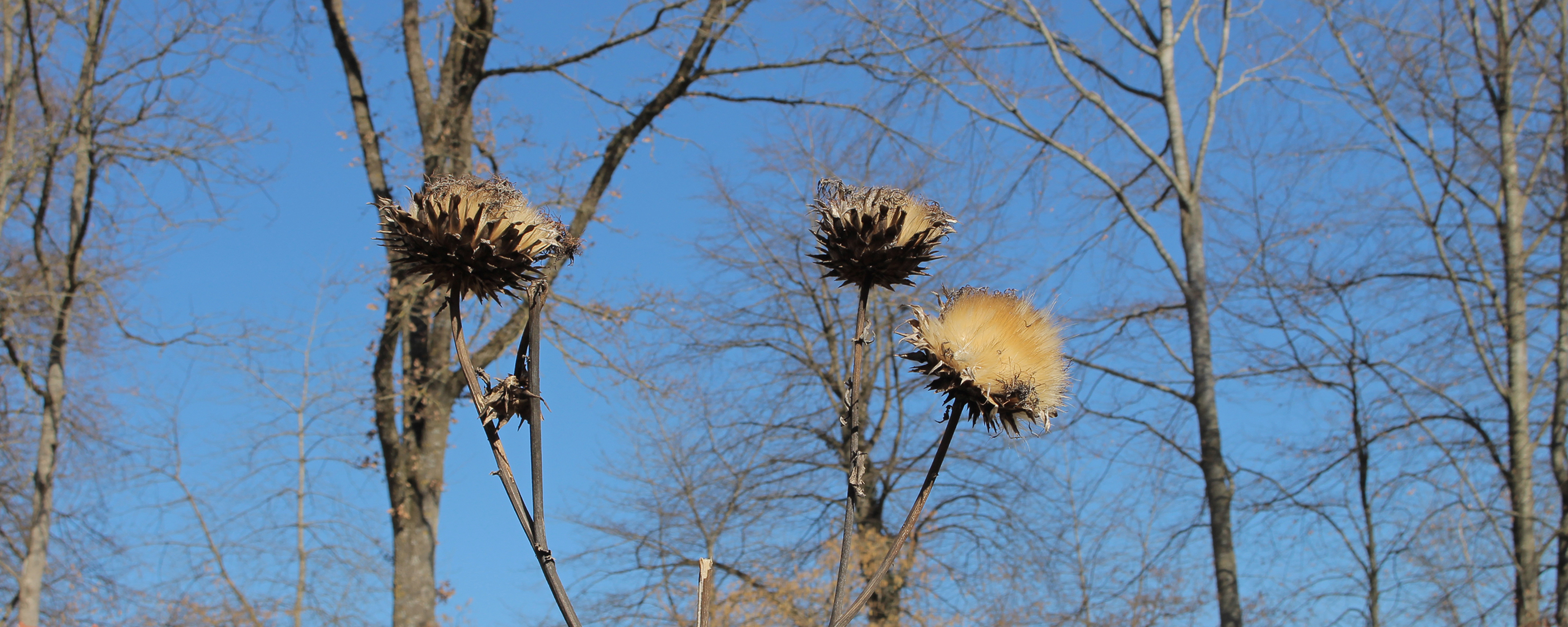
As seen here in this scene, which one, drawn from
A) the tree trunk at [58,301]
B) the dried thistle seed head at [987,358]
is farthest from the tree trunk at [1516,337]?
the tree trunk at [58,301]

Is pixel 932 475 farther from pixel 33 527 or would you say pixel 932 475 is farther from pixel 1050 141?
pixel 33 527

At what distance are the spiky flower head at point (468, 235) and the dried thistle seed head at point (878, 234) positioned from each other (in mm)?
451

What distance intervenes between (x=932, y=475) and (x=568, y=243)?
683 mm

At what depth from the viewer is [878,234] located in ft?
5.46

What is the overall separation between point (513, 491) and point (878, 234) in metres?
0.66

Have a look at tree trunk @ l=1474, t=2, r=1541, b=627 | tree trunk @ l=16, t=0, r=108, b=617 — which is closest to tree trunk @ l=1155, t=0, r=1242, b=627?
tree trunk @ l=1474, t=2, r=1541, b=627

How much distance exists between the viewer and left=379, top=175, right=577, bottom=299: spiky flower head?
1.56 m

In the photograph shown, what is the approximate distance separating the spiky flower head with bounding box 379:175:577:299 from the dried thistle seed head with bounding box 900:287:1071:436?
59 centimetres

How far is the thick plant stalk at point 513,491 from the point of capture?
138 cm

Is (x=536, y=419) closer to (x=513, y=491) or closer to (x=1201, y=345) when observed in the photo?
(x=513, y=491)

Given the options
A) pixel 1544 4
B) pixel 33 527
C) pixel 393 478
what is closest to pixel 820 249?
pixel 393 478

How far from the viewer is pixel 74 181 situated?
39.0 ft

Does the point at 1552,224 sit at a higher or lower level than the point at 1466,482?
higher

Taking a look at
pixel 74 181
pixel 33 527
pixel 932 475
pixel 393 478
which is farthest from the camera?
pixel 74 181
